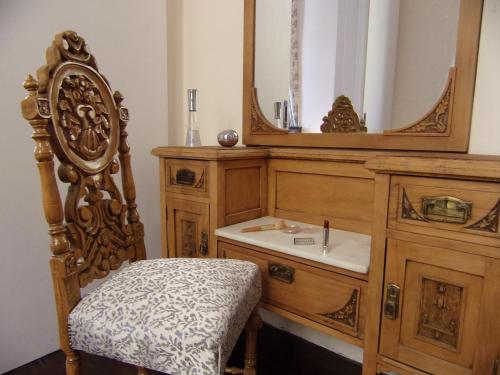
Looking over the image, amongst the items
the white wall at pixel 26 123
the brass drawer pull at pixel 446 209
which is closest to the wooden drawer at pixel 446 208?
the brass drawer pull at pixel 446 209

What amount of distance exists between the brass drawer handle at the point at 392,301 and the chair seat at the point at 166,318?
363 millimetres

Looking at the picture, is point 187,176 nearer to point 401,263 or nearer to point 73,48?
point 73,48

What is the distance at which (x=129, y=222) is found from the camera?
1116 mm

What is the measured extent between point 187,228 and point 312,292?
55 centimetres

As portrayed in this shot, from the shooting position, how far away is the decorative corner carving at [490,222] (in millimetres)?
684

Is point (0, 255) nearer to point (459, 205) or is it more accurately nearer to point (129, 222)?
point (129, 222)

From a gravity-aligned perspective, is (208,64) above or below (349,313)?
above

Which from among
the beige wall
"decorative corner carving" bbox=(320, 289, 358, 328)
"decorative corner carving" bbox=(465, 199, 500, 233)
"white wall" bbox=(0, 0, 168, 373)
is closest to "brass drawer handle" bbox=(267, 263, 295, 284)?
"decorative corner carving" bbox=(320, 289, 358, 328)

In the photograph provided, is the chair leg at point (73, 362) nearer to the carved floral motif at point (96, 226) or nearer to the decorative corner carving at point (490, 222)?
the carved floral motif at point (96, 226)

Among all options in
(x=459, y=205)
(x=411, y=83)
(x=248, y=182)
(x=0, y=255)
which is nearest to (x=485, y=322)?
(x=459, y=205)

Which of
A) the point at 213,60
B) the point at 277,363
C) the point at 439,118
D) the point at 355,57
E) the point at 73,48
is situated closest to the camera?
the point at 73,48

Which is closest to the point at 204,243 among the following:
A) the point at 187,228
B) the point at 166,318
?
the point at 187,228

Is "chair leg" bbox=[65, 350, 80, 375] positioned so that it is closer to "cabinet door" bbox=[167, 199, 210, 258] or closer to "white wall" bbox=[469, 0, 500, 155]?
"cabinet door" bbox=[167, 199, 210, 258]

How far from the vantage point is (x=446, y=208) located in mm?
737
